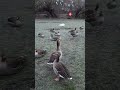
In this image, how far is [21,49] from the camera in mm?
3076

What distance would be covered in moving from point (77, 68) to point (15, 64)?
2.26 feet

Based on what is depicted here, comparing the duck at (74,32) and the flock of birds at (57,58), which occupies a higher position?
the duck at (74,32)

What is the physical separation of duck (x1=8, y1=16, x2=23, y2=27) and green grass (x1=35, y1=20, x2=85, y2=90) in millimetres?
300

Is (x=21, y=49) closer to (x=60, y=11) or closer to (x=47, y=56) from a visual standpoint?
(x=47, y=56)

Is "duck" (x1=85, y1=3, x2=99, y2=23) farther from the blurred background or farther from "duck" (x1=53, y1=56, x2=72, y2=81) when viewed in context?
"duck" (x1=53, y1=56, x2=72, y2=81)

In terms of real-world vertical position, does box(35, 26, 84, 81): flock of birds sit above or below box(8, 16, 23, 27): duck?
below

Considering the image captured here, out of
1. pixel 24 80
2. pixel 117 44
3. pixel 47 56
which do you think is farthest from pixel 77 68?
pixel 117 44

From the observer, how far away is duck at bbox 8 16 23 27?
10.1 ft

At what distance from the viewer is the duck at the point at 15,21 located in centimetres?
309

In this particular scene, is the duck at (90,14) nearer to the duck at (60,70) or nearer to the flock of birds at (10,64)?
the duck at (60,70)

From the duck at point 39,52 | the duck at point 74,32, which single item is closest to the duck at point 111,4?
the duck at point 74,32

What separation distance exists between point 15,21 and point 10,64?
1.72 feet

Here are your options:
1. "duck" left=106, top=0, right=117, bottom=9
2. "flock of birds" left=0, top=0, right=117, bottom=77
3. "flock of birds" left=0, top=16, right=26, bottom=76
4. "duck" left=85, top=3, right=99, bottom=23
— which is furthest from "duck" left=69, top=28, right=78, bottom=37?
"duck" left=106, top=0, right=117, bottom=9

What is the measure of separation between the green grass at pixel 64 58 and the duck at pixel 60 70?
0.18 ft
